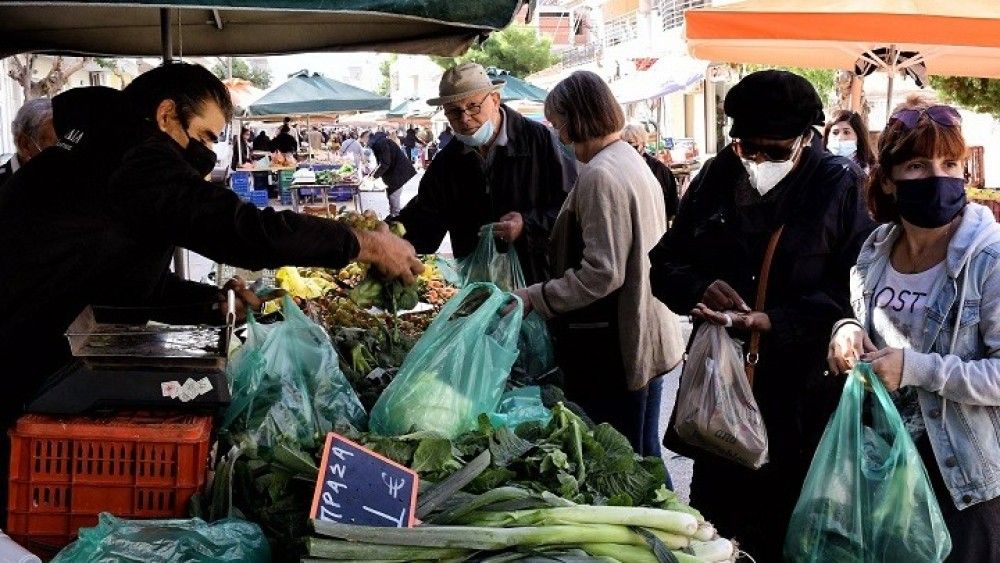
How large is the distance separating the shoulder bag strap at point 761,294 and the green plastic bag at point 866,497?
0.42m

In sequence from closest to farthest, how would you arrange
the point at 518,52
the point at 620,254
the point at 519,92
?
the point at 620,254 → the point at 519,92 → the point at 518,52

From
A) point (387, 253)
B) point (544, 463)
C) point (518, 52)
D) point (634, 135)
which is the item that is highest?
point (518, 52)

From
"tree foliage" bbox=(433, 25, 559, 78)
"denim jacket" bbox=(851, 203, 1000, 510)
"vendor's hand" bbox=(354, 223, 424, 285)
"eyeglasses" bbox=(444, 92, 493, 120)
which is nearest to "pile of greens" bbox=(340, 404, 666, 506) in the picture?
"vendor's hand" bbox=(354, 223, 424, 285)

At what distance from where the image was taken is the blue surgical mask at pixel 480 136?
479 centimetres

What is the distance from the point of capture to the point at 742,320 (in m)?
3.37

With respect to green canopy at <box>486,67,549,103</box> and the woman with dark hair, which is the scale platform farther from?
green canopy at <box>486,67,549,103</box>

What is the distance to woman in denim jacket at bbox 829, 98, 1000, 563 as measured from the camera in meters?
2.84

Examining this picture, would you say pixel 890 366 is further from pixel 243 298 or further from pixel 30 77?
pixel 30 77

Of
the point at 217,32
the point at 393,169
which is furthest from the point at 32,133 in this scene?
the point at 393,169

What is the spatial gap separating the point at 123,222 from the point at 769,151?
195 cm

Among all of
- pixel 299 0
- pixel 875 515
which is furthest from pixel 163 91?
pixel 875 515

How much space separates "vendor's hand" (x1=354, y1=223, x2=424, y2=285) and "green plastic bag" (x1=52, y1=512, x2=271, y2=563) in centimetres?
92

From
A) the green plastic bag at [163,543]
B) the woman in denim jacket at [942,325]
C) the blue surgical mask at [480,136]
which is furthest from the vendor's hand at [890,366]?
the blue surgical mask at [480,136]

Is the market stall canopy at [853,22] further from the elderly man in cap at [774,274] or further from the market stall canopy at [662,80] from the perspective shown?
the market stall canopy at [662,80]
